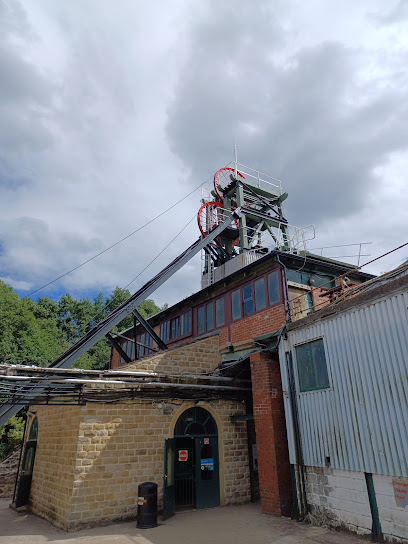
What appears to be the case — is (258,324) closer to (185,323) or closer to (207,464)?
(207,464)

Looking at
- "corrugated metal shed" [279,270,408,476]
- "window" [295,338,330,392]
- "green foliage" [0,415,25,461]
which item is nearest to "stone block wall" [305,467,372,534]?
"corrugated metal shed" [279,270,408,476]

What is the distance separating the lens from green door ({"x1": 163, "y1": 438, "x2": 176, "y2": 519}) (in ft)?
33.3

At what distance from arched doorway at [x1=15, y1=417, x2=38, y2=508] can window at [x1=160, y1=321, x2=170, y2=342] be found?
7.07 meters

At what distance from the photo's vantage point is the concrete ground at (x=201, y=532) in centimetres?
780

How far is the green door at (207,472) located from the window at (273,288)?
5025 mm

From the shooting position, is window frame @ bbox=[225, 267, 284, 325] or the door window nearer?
the door window

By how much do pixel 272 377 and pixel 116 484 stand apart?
5.34 meters

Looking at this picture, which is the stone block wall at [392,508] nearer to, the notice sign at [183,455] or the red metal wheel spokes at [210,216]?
the notice sign at [183,455]

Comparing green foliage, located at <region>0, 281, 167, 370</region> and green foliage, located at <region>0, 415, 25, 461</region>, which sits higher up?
green foliage, located at <region>0, 281, 167, 370</region>

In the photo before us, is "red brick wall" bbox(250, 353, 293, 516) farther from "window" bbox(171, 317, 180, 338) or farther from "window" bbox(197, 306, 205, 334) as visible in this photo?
"window" bbox(171, 317, 180, 338)

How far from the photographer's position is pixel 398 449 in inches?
275

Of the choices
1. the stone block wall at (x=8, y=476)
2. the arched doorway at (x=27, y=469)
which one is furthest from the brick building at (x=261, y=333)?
the stone block wall at (x=8, y=476)

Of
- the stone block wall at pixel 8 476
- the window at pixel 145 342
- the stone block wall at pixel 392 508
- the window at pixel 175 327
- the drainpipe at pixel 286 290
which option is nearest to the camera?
the stone block wall at pixel 392 508

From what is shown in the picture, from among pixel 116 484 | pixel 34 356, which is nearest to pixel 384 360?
pixel 116 484
